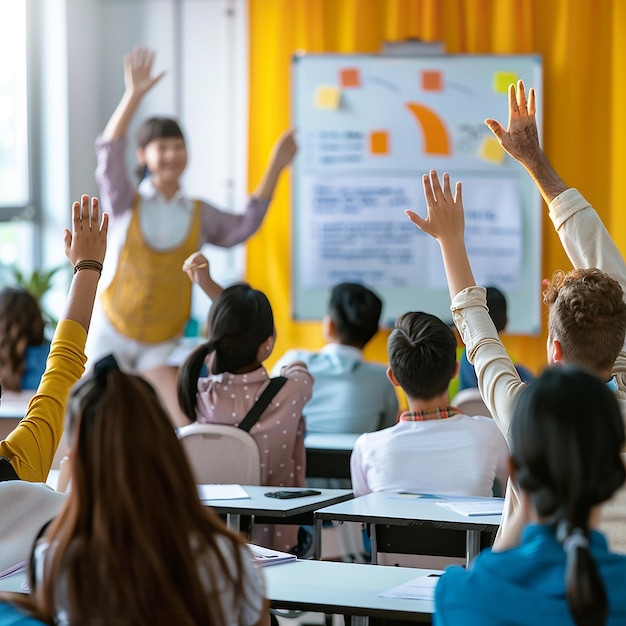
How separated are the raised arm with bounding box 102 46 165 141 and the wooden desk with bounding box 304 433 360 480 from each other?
7.22ft

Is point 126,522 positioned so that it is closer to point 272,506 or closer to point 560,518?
point 560,518

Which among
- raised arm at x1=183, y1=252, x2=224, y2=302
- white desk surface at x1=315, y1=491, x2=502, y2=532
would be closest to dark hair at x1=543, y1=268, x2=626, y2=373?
white desk surface at x1=315, y1=491, x2=502, y2=532

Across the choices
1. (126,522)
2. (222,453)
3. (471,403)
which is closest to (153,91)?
(471,403)

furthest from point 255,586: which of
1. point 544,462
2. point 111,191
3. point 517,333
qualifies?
point 517,333

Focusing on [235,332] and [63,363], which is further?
[235,332]

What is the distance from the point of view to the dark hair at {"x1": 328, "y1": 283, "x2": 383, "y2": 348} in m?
4.13

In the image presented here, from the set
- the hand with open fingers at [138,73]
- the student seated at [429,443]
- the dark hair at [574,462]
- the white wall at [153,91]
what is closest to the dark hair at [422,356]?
the student seated at [429,443]

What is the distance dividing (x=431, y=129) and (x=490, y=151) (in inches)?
13.6

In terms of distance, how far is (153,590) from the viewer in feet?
4.37

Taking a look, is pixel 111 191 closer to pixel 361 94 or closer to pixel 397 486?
pixel 361 94

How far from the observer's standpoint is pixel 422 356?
297cm

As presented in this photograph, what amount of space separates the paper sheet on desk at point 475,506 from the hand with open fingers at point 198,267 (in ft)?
3.54

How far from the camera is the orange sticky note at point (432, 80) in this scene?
5.80m

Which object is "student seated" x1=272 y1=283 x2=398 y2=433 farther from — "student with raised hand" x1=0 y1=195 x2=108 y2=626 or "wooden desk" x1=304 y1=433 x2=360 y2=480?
"student with raised hand" x1=0 y1=195 x2=108 y2=626
